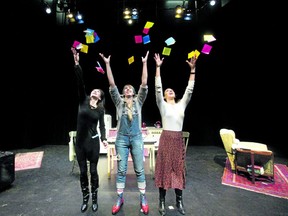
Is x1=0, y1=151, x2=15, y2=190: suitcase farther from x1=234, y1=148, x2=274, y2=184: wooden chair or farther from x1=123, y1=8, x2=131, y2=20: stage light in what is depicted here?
x1=123, y1=8, x2=131, y2=20: stage light

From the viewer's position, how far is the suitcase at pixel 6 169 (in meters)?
2.70

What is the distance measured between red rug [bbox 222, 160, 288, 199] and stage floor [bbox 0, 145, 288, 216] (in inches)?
5.3

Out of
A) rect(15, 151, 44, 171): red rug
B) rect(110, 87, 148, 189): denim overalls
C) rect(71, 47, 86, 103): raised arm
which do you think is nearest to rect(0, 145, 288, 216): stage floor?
rect(15, 151, 44, 171): red rug

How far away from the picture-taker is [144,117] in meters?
6.00

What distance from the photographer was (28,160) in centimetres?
443

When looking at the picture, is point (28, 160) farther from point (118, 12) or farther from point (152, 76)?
point (118, 12)

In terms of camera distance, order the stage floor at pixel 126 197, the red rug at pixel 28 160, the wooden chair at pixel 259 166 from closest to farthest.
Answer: the stage floor at pixel 126 197, the wooden chair at pixel 259 166, the red rug at pixel 28 160

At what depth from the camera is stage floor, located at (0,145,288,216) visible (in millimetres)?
2191

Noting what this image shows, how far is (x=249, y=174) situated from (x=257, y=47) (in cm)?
384

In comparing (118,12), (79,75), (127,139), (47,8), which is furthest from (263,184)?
(47,8)

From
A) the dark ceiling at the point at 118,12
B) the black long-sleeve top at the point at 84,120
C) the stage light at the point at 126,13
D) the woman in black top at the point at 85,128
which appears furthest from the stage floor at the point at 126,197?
the dark ceiling at the point at 118,12

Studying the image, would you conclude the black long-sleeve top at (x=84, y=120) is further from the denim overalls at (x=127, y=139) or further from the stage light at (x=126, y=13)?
the stage light at (x=126, y=13)

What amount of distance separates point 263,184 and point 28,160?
16.2ft

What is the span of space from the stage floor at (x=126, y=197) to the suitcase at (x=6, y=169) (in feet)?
0.42
